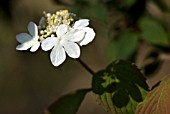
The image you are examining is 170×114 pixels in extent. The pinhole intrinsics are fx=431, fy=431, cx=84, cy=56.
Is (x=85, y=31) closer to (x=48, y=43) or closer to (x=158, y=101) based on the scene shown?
(x=48, y=43)

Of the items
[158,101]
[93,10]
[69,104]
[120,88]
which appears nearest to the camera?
[158,101]

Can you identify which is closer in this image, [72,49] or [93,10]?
[72,49]

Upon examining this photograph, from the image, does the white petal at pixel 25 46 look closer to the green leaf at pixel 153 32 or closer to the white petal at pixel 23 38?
the white petal at pixel 23 38

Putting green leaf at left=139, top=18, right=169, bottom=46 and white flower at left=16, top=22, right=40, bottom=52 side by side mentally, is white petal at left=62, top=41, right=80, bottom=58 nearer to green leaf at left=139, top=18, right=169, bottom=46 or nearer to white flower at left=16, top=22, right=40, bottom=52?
white flower at left=16, top=22, right=40, bottom=52

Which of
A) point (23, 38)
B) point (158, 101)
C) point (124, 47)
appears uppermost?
point (23, 38)

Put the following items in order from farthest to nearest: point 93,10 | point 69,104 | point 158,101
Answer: point 93,10 < point 69,104 < point 158,101

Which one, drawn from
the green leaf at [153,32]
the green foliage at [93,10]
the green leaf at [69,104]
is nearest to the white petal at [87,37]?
the green leaf at [69,104]

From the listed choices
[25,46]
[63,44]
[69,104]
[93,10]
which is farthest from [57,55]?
[93,10]
